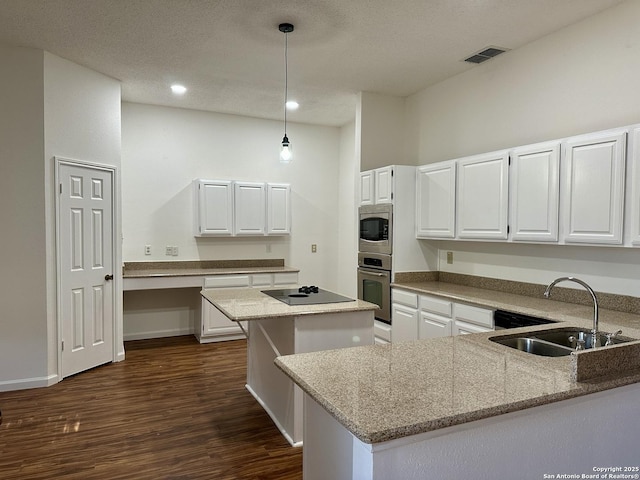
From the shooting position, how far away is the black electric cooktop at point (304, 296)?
3137 mm

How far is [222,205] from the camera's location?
5457mm

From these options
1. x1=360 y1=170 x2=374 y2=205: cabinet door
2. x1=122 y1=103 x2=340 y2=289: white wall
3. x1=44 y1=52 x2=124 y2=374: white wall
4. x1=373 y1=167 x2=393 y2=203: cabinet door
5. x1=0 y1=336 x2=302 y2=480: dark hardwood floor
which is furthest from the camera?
x1=122 y1=103 x2=340 y2=289: white wall

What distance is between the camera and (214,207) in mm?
5414

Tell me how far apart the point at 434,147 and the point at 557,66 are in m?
1.45

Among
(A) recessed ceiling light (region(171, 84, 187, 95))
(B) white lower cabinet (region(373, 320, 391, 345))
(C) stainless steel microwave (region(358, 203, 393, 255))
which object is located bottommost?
(B) white lower cabinet (region(373, 320, 391, 345))

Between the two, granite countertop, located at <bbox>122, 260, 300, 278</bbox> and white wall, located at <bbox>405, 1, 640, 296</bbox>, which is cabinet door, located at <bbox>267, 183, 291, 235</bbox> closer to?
granite countertop, located at <bbox>122, 260, 300, 278</bbox>

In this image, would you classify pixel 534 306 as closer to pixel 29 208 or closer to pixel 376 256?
pixel 376 256

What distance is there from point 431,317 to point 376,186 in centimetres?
148

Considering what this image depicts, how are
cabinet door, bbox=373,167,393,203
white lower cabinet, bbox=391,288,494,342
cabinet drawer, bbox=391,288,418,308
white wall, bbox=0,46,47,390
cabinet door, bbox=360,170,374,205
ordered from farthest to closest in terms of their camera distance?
cabinet door, bbox=360,170,374,205, cabinet door, bbox=373,167,393,203, cabinet drawer, bbox=391,288,418,308, white wall, bbox=0,46,47,390, white lower cabinet, bbox=391,288,494,342

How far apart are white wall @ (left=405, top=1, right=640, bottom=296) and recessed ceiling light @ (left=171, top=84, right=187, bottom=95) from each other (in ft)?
8.72

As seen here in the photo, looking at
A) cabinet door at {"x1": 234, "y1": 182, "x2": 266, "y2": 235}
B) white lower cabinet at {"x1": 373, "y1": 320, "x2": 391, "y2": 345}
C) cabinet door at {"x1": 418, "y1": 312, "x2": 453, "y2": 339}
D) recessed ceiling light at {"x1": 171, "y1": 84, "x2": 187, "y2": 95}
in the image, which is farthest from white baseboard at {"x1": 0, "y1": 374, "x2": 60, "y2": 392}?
cabinet door at {"x1": 418, "y1": 312, "x2": 453, "y2": 339}

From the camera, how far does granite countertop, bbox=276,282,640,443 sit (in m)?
1.25

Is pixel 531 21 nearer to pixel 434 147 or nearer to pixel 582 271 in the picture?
pixel 434 147

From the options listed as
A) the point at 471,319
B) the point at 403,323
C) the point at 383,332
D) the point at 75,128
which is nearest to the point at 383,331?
the point at 383,332
